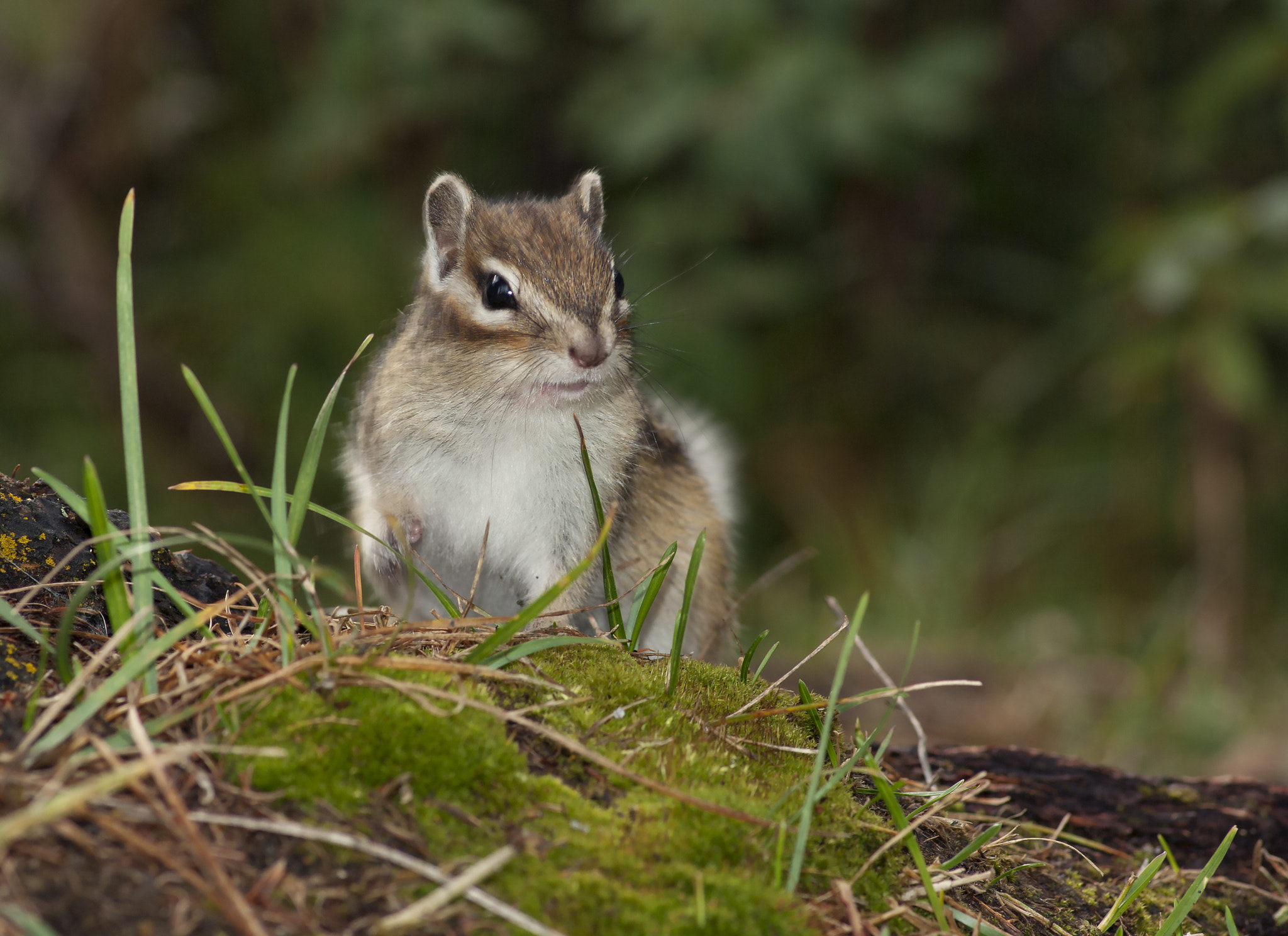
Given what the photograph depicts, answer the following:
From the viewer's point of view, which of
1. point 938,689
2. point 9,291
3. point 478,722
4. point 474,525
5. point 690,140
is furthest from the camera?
point 9,291

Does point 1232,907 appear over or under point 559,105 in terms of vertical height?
under

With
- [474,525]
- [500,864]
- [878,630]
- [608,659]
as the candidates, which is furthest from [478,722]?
[878,630]

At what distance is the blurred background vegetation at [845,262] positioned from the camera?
5863 mm

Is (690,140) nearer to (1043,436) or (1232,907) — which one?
(1043,436)

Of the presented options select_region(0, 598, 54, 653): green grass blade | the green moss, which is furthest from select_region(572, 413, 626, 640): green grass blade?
select_region(0, 598, 54, 653): green grass blade

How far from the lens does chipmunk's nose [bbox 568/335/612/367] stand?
2.87 metres

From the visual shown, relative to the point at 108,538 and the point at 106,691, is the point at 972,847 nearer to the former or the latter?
the point at 106,691

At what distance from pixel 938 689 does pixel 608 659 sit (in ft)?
→ 11.8

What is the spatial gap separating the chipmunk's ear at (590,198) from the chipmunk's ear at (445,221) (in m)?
0.34

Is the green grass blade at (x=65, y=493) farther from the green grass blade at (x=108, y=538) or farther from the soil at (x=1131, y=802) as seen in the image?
the soil at (x=1131, y=802)

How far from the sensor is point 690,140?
626cm

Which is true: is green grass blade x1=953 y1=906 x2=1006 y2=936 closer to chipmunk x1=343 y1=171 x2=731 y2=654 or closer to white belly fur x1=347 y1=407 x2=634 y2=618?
chipmunk x1=343 y1=171 x2=731 y2=654

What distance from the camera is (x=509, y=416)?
9.95 ft

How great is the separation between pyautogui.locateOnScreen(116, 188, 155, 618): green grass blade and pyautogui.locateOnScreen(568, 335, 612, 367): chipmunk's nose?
1.07 m
